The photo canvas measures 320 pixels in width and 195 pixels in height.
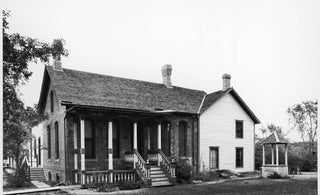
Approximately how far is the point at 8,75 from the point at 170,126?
40.3 ft

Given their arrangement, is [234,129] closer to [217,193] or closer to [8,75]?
[217,193]

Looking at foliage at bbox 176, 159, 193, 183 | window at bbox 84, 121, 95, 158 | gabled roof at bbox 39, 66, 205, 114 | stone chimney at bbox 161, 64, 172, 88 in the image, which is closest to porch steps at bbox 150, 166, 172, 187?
foliage at bbox 176, 159, 193, 183

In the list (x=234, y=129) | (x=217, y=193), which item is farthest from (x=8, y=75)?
(x=234, y=129)

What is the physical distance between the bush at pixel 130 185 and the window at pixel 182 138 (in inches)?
260

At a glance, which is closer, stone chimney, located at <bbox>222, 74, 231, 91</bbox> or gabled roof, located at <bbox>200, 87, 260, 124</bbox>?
gabled roof, located at <bbox>200, 87, 260, 124</bbox>

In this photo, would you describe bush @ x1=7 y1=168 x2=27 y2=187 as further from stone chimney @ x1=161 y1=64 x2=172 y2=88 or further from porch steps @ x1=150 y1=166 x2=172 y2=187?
stone chimney @ x1=161 y1=64 x2=172 y2=88

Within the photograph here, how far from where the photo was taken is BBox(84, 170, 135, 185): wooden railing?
17.2m

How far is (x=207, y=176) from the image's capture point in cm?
2192

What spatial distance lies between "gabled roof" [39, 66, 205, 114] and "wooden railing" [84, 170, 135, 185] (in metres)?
3.75

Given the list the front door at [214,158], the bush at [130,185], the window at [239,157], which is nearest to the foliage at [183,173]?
the bush at [130,185]

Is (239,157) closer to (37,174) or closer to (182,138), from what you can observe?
(182,138)

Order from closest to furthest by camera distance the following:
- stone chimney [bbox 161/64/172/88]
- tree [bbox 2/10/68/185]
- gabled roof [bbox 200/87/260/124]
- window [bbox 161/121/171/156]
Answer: tree [bbox 2/10/68/185]
window [bbox 161/121/171/156]
gabled roof [bbox 200/87/260/124]
stone chimney [bbox 161/64/172/88]

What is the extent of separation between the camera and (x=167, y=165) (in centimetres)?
1953

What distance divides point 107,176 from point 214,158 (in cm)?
1003
